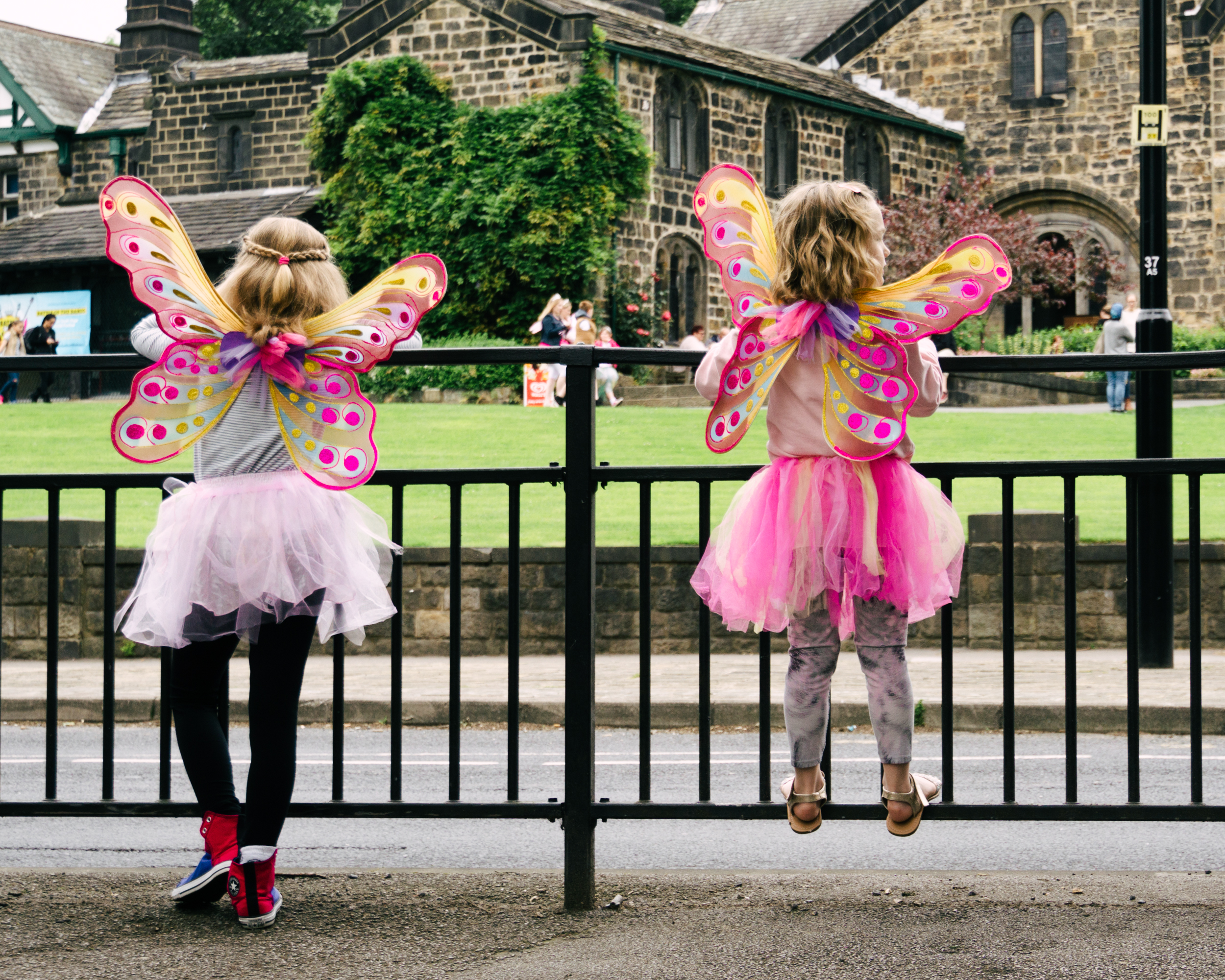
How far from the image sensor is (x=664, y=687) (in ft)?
33.4

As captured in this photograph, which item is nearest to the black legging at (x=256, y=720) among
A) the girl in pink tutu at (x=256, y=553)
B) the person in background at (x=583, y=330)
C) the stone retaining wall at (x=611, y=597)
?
the girl in pink tutu at (x=256, y=553)

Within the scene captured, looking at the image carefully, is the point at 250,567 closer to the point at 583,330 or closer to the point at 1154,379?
the point at 1154,379

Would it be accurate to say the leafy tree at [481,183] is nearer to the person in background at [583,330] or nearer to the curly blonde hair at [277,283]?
the person in background at [583,330]

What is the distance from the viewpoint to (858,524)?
12.7 ft

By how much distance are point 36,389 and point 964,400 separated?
1896 cm

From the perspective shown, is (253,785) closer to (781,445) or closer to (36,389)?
(781,445)

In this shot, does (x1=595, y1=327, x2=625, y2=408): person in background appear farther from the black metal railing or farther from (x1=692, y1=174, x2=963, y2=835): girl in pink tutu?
(x1=692, y1=174, x2=963, y2=835): girl in pink tutu

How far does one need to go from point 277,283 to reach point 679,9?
185 feet

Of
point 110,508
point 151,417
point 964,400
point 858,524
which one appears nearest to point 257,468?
point 151,417

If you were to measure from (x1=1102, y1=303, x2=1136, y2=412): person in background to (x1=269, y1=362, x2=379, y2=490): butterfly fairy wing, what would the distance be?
20892mm

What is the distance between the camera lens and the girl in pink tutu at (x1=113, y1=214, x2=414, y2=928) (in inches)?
158

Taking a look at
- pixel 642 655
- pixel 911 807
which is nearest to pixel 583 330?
pixel 642 655

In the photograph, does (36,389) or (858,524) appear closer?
(858,524)

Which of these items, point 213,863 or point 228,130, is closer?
point 213,863
